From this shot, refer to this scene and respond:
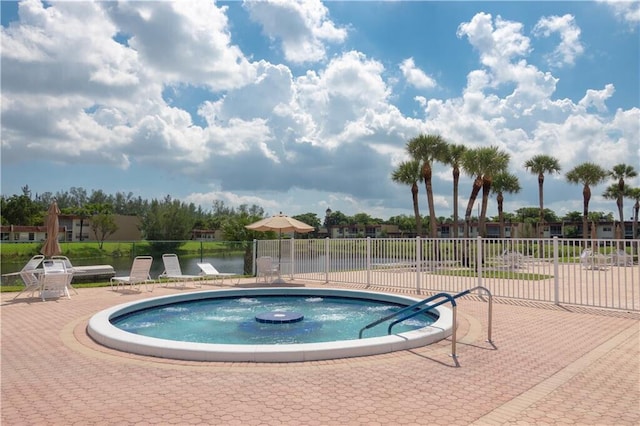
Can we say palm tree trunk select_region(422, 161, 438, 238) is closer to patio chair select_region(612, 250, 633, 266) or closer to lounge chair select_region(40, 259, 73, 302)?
patio chair select_region(612, 250, 633, 266)

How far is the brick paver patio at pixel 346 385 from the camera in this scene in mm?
3504

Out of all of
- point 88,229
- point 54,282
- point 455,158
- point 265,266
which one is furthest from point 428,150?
point 88,229

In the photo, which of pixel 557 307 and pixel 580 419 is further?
pixel 557 307

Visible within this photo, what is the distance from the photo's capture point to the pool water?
24.7 ft

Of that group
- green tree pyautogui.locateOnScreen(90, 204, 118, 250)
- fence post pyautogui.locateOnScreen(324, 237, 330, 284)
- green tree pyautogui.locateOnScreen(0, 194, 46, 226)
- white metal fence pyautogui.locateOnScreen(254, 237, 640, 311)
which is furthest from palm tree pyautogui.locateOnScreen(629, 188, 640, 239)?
green tree pyautogui.locateOnScreen(0, 194, 46, 226)

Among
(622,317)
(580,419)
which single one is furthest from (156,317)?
(622,317)

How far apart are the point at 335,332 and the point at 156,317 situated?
4.25m

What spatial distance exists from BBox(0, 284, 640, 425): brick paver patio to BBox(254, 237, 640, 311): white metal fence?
3.39m

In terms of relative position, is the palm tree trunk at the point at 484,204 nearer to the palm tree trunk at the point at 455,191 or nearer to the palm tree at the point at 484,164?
the palm tree at the point at 484,164

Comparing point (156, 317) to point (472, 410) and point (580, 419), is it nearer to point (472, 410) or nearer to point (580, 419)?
point (472, 410)

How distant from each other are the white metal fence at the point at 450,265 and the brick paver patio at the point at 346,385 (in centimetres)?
339

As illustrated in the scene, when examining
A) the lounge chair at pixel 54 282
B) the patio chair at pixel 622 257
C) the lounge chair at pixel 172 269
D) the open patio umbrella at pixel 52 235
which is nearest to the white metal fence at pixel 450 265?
the patio chair at pixel 622 257

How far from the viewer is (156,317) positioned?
9398 mm

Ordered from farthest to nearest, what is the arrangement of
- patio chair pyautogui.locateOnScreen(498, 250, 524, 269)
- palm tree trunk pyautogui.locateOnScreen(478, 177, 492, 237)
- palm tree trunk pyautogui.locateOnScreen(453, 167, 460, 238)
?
palm tree trunk pyautogui.locateOnScreen(453, 167, 460, 238) < palm tree trunk pyautogui.locateOnScreen(478, 177, 492, 237) < patio chair pyautogui.locateOnScreen(498, 250, 524, 269)
